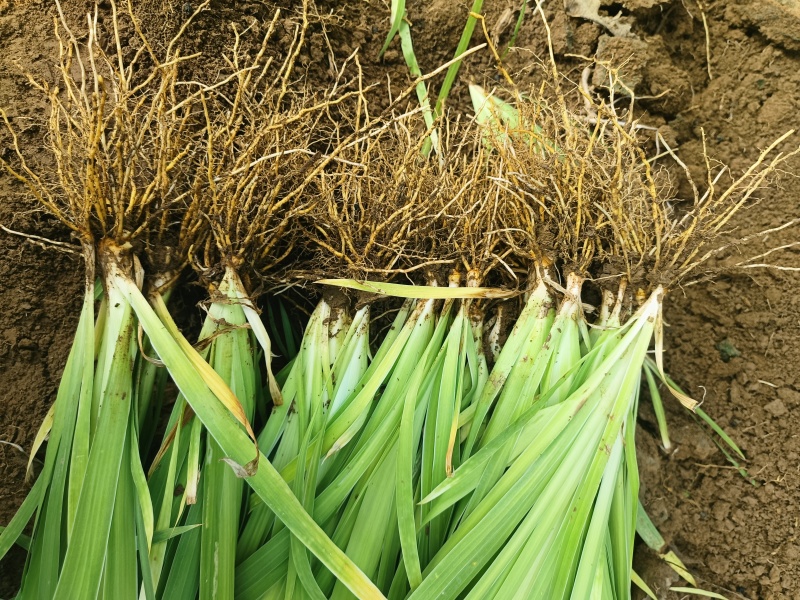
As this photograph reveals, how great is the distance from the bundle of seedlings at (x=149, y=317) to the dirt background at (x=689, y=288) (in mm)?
118

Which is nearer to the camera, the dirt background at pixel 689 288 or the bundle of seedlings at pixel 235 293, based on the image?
the bundle of seedlings at pixel 235 293

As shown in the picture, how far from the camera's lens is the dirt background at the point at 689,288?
1058 mm

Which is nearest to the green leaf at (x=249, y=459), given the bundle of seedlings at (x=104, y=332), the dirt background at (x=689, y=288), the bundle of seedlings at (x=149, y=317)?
the bundle of seedlings at (x=149, y=317)

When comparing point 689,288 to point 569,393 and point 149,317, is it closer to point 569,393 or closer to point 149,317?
point 569,393

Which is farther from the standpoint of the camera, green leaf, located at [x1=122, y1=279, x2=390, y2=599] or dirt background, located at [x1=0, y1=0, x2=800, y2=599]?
dirt background, located at [x1=0, y1=0, x2=800, y2=599]

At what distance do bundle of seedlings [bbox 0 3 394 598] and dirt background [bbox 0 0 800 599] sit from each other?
0.12 metres

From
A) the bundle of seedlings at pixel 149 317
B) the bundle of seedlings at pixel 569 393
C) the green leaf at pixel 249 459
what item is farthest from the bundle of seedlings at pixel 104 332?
the bundle of seedlings at pixel 569 393

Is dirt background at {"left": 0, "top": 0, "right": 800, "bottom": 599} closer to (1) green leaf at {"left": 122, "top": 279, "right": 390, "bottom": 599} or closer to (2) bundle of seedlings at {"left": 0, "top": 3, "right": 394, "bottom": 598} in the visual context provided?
(2) bundle of seedlings at {"left": 0, "top": 3, "right": 394, "bottom": 598}

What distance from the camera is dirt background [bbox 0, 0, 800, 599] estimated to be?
106 cm

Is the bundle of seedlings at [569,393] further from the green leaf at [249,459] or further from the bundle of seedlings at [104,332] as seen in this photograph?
the bundle of seedlings at [104,332]

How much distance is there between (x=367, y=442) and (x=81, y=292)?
67 cm

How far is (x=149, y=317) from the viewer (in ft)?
3.08

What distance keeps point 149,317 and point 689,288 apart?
122 centimetres

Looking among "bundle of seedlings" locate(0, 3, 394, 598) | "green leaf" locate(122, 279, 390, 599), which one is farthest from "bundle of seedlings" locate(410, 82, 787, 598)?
"bundle of seedlings" locate(0, 3, 394, 598)
